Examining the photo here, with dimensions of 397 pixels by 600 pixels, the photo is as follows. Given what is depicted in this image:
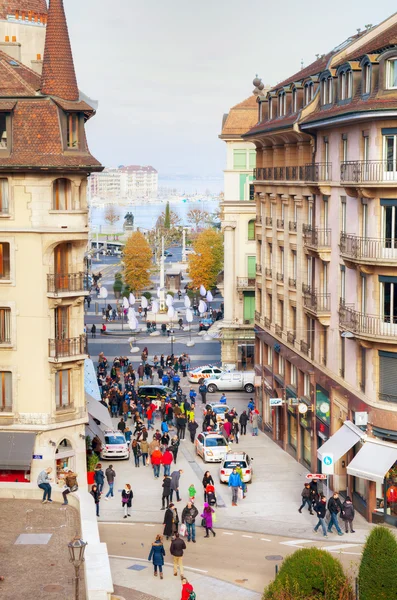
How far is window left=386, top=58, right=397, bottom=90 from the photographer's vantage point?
1572 inches

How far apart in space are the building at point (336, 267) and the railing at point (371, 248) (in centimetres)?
5

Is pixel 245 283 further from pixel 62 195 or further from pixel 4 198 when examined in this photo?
pixel 4 198

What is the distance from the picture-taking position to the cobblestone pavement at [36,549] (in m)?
30.5

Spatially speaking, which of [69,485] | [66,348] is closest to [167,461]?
[66,348]

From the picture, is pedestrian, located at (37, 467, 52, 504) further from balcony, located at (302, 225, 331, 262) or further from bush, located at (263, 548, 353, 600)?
balcony, located at (302, 225, 331, 262)

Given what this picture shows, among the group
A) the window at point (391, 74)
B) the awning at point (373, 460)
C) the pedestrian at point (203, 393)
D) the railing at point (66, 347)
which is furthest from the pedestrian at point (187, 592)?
the pedestrian at point (203, 393)

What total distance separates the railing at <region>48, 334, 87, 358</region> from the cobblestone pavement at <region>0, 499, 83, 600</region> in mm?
6587

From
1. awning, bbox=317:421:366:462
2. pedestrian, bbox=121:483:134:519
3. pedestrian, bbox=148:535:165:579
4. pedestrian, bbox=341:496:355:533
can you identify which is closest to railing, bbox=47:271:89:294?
pedestrian, bbox=121:483:134:519

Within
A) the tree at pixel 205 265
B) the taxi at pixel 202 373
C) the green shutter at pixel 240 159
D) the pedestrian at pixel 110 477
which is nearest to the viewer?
the pedestrian at pixel 110 477

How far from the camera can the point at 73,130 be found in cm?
4419

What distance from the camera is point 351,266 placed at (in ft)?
143

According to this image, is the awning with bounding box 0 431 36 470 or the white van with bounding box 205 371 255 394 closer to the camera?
the awning with bounding box 0 431 36 470

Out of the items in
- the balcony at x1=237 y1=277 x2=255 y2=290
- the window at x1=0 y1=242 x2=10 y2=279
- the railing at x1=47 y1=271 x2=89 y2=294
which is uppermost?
the window at x1=0 y1=242 x2=10 y2=279

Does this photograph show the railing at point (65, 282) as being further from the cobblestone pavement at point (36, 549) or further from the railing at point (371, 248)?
the railing at point (371, 248)
